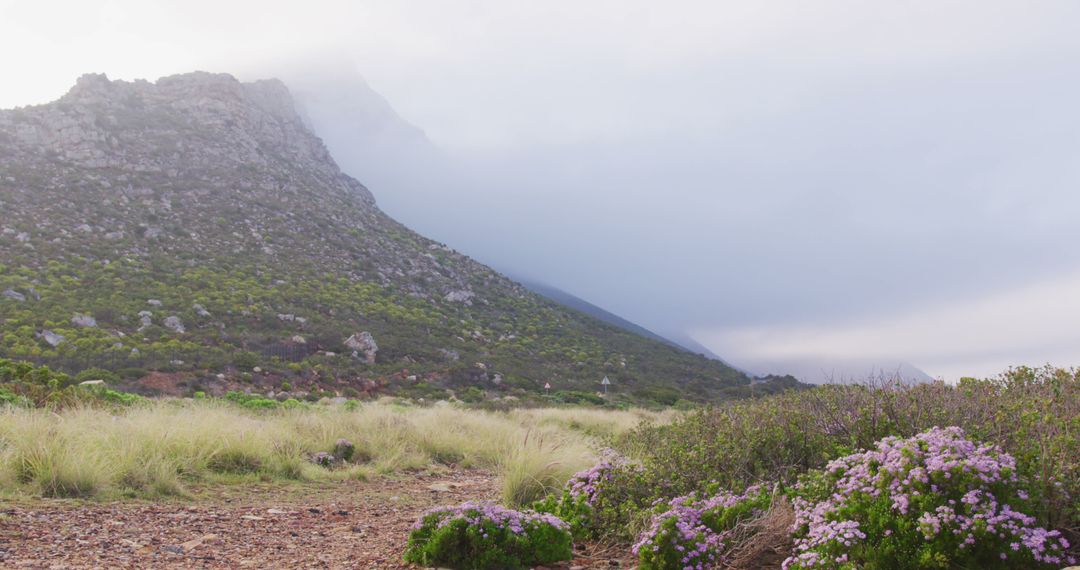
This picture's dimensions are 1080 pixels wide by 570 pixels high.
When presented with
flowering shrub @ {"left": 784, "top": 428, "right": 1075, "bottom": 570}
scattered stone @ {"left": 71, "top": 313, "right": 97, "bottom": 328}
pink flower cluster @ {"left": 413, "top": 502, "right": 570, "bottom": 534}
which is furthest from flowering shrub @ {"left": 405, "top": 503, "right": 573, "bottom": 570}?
scattered stone @ {"left": 71, "top": 313, "right": 97, "bottom": 328}

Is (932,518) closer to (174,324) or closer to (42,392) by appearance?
(42,392)

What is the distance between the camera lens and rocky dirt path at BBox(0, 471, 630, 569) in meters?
4.50

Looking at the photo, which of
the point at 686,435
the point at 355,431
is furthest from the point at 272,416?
the point at 686,435

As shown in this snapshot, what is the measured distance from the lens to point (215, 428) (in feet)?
28.9

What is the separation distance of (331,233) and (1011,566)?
152 feet

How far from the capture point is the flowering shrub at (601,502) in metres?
4.99

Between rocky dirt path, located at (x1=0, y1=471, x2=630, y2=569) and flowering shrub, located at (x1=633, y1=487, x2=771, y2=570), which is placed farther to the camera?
rocky dirt path, located at (x1=0, y1=471, x2=630, y2=569)

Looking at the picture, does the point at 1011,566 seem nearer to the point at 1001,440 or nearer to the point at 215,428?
the point at 1001,440

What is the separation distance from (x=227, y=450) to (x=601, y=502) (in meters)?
5.43

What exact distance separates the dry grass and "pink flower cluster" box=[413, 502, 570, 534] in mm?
2127

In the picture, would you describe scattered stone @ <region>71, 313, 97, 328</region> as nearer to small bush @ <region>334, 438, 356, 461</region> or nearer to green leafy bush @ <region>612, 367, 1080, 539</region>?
small bush @ <region>334, 438, 356, 461</region>

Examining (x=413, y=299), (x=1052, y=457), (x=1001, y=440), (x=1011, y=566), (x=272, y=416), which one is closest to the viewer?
(x=1011, y=566)

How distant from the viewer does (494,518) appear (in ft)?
14.4

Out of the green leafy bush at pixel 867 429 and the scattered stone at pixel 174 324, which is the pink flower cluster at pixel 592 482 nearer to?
the green leafy bush at pixel 867 429
